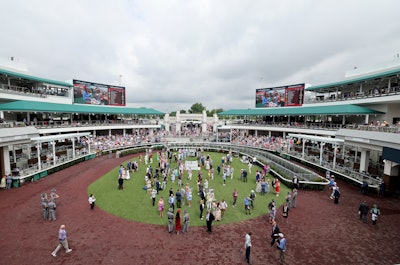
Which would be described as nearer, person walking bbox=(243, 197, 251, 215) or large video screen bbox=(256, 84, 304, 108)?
person walking bbox=(243, 197, 251, 215)

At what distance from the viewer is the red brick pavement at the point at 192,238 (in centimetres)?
803

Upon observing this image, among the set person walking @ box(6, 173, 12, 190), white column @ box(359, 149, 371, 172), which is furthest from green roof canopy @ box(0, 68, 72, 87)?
white column @ box(359, 149, 371, 172)

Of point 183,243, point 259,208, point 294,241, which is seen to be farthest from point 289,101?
point 183,243

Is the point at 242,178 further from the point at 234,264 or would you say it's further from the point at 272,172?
Result: the point at 234,264

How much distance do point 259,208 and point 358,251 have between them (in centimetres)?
505

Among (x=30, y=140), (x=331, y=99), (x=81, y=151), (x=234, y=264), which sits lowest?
(x=234, y=264)

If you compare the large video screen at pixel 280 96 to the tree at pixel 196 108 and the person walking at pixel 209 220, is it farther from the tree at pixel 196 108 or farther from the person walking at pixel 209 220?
the tree at pixel 196 108

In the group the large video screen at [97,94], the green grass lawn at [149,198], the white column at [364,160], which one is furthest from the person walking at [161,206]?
the large video screen at [97,94]

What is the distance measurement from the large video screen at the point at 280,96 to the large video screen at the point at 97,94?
32638mm

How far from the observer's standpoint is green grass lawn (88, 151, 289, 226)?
37.3 feet

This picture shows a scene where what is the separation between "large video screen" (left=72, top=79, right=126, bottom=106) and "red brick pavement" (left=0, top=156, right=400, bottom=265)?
95.7 feet

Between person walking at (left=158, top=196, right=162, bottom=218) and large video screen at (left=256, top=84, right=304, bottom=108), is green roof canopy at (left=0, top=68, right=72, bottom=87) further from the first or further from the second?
large video screen at (left=256, top=84, right=304, bottom=108)

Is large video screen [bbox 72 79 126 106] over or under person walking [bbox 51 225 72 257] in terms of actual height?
over

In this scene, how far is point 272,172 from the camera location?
773 inches
